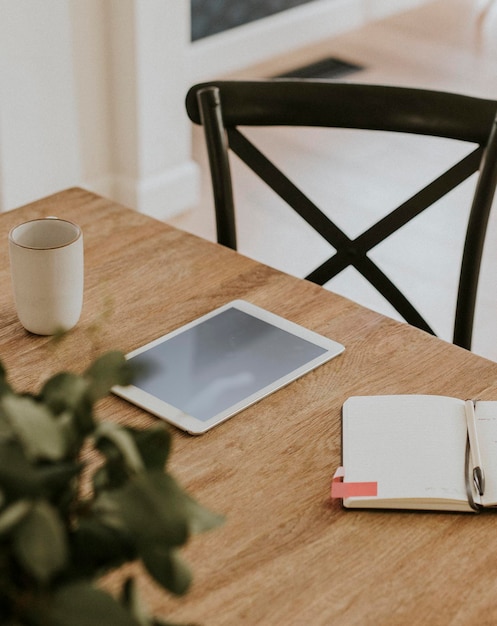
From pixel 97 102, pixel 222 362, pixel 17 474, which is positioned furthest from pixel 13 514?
pixel 97 102

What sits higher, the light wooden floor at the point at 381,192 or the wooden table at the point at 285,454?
the wooden table at the point at 285,454

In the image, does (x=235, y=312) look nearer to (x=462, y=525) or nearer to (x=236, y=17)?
(x=462, y=525)

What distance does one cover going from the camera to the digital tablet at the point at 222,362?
1066mm

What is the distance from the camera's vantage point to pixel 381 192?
347 cm

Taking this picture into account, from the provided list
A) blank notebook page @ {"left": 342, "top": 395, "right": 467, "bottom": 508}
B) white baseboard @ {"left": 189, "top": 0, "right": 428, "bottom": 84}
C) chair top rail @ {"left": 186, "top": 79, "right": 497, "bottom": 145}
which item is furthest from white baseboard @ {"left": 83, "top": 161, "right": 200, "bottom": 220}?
blank notebook page @ {"left": 342, "top": 395, "right": 467, "bottom": 508}

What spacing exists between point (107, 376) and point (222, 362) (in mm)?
601

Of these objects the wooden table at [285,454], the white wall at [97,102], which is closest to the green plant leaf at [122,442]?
the wooden table at [285,454]

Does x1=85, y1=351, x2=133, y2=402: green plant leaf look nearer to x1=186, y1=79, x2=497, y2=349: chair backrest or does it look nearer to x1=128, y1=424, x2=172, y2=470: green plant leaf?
x1=128, y1=424, x2=172, y2=470: green plant leaf

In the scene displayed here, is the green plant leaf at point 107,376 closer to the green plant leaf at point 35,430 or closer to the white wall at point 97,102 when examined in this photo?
the green plant leaf at point 35,430

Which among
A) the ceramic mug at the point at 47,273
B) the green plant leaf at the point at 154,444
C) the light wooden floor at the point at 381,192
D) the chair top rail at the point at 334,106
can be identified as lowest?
the light wooden floor at the point at 381,192

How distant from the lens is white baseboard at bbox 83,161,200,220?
10.4 ft

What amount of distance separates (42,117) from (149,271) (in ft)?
5.42

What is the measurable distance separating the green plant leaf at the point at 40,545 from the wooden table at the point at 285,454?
19cm

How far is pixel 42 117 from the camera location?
2.84 m
